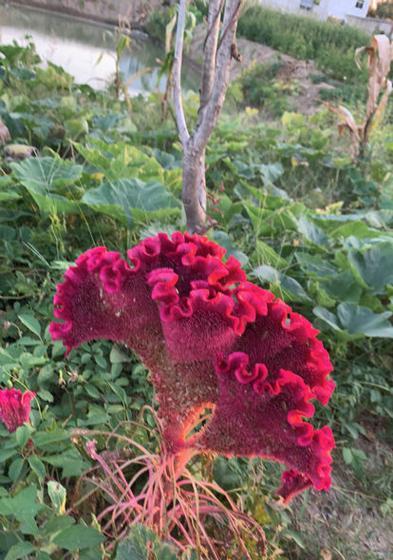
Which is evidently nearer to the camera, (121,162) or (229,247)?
(229,247)

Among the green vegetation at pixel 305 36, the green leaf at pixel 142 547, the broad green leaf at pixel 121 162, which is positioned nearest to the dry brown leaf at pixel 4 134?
the broad green leaf at pixel 121 162

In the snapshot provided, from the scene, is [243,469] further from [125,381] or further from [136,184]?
[136,184]

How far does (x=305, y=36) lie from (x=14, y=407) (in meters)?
16.2

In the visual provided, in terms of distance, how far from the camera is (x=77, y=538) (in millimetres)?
795

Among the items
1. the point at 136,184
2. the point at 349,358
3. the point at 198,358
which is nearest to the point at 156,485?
the point at 198,358

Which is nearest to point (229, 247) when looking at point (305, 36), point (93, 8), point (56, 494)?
point (56, 494)

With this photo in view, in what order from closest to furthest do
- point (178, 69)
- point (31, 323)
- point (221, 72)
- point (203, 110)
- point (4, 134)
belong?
point (31, 323) → point (221, 72) → point (203, 110) → point (178, 69) → point (4, 134)

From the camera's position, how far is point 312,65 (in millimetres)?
13391

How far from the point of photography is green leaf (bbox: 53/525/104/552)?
0.79 metres

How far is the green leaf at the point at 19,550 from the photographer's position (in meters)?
0.77

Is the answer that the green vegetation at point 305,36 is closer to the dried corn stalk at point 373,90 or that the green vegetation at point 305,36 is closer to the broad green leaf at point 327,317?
the dried corn stalk at point 373,90

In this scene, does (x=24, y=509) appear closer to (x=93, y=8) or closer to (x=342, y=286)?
(x=342, y=286)

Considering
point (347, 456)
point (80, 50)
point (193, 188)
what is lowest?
point (80, 50)

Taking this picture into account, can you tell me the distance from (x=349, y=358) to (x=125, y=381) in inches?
31.7
